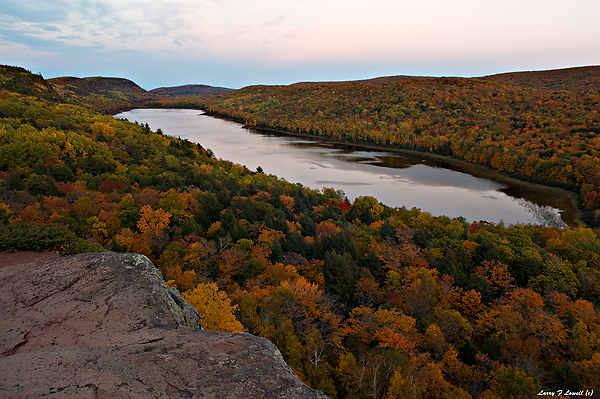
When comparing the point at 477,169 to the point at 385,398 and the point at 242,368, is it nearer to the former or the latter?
the point at 385,398

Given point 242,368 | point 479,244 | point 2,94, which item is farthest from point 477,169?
point 2,94

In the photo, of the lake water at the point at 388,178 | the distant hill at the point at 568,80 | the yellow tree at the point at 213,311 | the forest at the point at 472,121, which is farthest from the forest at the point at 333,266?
the distant hill at the point at 568,80

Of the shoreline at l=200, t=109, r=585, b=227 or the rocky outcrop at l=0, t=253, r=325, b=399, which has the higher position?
the rocky outcrop at l=0, t=253, r=325, b=399

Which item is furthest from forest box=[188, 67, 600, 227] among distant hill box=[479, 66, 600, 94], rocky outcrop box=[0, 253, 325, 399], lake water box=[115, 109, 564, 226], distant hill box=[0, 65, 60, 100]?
distant hill box=[0, 65, 60, 100]

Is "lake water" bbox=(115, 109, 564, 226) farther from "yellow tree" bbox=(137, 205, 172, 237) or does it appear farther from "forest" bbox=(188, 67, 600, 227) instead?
"yellow tree" bbox=(137, 205, 172, 237)

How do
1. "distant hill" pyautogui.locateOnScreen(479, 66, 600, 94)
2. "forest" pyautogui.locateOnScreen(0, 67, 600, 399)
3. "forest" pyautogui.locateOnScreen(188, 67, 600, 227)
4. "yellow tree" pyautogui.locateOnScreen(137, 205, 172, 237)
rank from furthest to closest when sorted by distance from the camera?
1. "distant hill" pyautogui.locateOnScreen(479, 66, 600, 94)
2. "forest" pyautogui.locateOnScreen(188, 67, 600, 227)
3. "yellow tree" pyautogui.locateOnScreen(137, 205, 172, 237)
4. "forest" pyautogui.locateOnScreen(0, 67, 600, 399)

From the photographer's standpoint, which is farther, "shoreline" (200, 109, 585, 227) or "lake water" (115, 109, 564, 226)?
"shoreline" (200, 109, 585, 227)

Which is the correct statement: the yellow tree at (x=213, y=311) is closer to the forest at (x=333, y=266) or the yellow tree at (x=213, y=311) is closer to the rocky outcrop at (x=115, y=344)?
the forest at (x=333, y=266)
